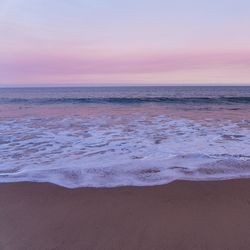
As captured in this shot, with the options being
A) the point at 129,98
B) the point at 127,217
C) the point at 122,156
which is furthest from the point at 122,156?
the point at 129,98

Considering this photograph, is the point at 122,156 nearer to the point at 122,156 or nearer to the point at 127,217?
the point at 122,156

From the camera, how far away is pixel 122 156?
5.60 meters

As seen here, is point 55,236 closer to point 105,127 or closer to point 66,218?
point 66,218

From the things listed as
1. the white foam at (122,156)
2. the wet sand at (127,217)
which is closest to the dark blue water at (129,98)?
the white foam at (122,156)

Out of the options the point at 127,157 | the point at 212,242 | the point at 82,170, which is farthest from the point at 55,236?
the point at 127,157

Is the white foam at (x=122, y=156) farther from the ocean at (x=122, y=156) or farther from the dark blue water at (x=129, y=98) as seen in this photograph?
the dark blue water at (x=129, y=98)

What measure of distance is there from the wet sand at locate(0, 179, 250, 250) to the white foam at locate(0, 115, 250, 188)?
362 mm

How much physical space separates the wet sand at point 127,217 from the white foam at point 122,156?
362mm

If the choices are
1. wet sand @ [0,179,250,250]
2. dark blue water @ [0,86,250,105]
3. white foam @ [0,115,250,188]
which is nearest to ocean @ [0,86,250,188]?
white foam @ [0,115,250,188]

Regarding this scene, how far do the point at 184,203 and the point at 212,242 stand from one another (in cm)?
84

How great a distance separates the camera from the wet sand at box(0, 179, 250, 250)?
275cm

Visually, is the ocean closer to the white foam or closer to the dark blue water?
the white foam

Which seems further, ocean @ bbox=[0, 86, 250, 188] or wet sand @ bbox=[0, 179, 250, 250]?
ocean @ bbox=[0, 86, 250, 188]

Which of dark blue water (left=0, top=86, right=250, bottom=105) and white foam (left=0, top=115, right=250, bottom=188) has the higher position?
dark blue water (left=0, top=86, right=250, bottom=105)
